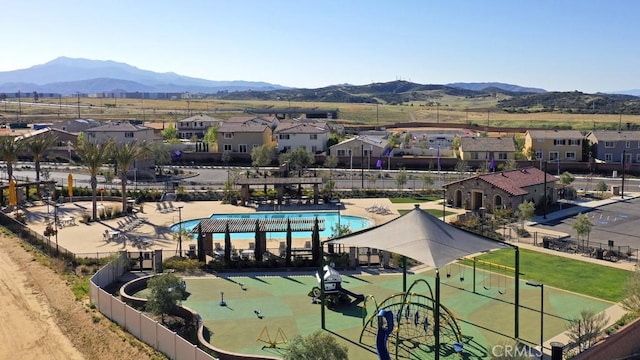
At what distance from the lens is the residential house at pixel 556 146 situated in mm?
85812

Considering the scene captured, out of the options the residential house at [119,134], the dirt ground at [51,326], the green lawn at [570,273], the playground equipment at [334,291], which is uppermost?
the residential house at [119,134]

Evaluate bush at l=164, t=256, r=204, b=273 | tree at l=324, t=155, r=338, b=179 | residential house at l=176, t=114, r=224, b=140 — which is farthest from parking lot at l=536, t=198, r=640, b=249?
residential house at l=176, t=114, r=224, b=140

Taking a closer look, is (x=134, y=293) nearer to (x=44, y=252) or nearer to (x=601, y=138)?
(x=44, y=252)

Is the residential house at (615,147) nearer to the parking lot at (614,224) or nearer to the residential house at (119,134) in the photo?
the parking lot at (614,224)

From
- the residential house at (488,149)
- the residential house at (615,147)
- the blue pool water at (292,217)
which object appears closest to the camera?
the blue pool water at (292,217)

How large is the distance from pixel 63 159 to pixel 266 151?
35.4m

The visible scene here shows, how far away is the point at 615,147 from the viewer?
85562 millimetres

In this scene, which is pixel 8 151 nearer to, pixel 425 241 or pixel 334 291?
pixel 334 291

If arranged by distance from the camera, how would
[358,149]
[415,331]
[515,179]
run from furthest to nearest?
[358,149] < [515,179] < [415,331]

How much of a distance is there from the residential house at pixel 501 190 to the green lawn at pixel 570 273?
534 inches

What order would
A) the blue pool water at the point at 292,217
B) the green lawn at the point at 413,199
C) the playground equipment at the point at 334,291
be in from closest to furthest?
1. the playground equipment at the point at 334,291
2. the blue pool water at the point at 292,217
3. the green lawn at the point at 413,199

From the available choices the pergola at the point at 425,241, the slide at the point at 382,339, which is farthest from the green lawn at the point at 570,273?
the slide at the point at 382,339

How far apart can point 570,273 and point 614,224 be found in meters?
16.7

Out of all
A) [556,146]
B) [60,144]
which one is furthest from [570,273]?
[60,144]
